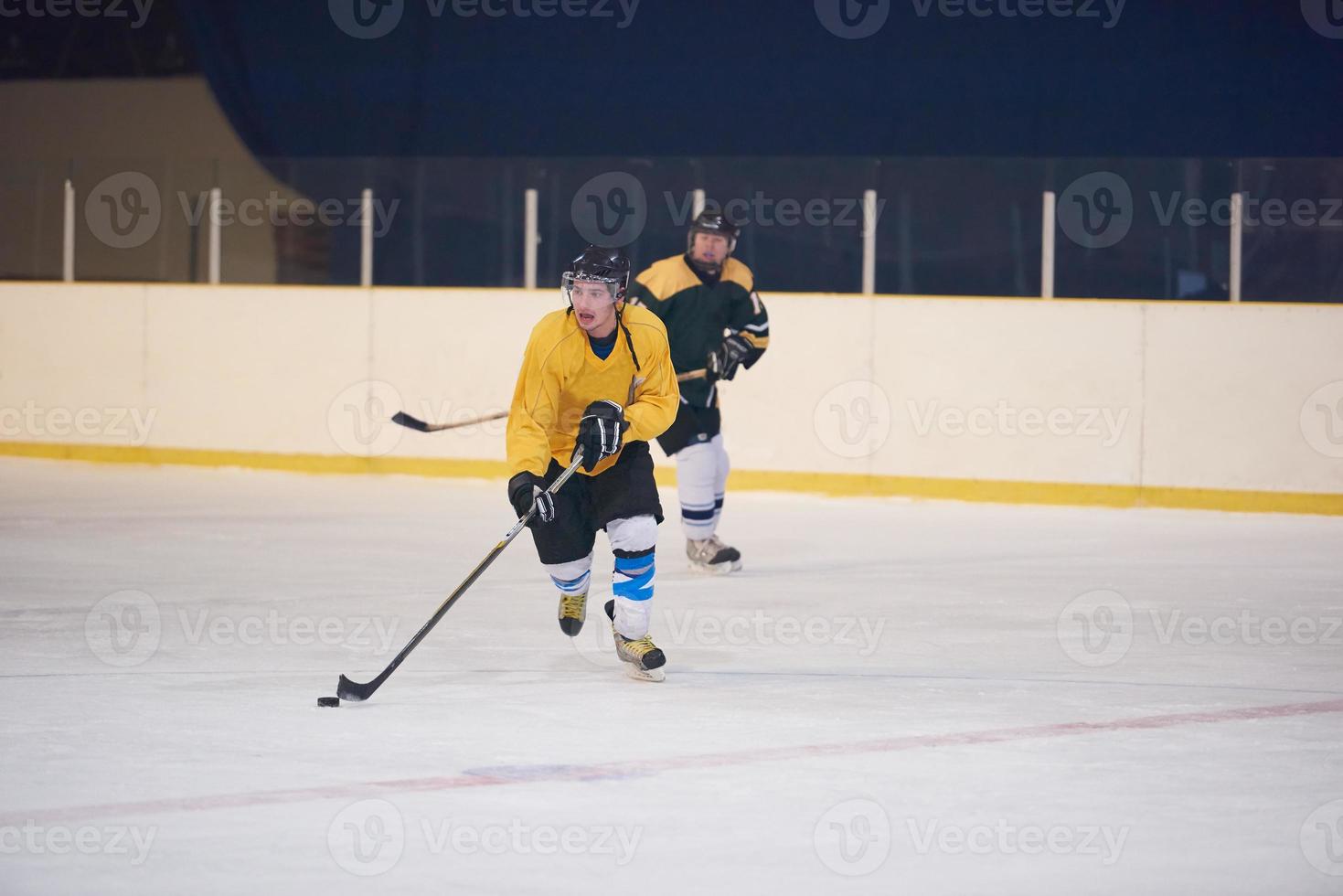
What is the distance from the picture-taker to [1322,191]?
8.77 m

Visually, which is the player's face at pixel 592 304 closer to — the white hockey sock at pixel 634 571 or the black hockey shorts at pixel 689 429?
the white hockey sock at pixel 634 571

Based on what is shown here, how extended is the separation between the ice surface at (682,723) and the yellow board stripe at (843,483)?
136 centimetres

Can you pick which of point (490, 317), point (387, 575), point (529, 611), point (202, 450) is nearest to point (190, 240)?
point (202, 450)

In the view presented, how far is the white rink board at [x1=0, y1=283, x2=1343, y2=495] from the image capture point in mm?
8773

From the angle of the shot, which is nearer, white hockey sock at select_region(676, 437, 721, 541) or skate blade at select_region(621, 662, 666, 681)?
skate blade at select_region(621, 662, 666, 681)

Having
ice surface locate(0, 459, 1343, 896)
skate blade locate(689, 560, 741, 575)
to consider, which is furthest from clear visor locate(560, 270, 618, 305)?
skate blade locate(689, 560, 741, 575)

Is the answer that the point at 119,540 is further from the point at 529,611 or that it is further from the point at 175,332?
the point at 175,332

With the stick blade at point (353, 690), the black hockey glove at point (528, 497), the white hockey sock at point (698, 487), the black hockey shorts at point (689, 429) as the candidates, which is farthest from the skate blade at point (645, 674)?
the black hockey shorts at point (689, 429)

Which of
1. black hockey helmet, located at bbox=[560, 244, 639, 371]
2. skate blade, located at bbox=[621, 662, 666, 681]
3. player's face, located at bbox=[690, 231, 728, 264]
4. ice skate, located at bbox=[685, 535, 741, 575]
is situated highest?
player's face, located at bbox=[690, 231, 728, 264]

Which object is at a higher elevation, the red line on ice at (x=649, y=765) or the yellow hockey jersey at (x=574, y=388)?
the yellow hockey jersey at (x=574, y=388)

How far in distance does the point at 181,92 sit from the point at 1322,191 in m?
8.44

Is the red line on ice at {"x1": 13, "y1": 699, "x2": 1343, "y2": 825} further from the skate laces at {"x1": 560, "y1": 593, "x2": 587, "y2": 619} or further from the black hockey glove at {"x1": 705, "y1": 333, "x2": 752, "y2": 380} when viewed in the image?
the black hockey glove at {"x1": 705, "y1": 333, "x2": 752, "y2": 380}

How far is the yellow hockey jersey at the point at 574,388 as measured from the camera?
4.50 meters

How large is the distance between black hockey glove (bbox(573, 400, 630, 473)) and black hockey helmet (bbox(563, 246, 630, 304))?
277 millimetres
